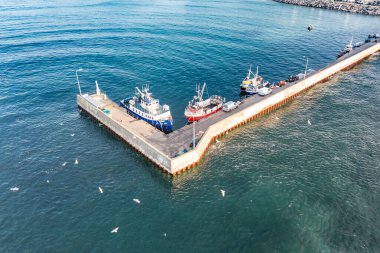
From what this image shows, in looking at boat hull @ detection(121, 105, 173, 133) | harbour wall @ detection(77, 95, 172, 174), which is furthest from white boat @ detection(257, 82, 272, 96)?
harbour wall @ detection(77, 95, 172, 174)

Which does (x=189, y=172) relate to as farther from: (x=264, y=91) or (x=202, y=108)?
(x=264, y=91)

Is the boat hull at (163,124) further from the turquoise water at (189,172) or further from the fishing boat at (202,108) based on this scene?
the fishing boat at (202,108)

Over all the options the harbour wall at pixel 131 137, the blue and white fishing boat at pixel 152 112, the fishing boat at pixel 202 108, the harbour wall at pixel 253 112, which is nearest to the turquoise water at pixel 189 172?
the harbour wall at pixel 131 137

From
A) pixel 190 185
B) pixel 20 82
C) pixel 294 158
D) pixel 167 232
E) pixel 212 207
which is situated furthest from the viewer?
pixel 20 82

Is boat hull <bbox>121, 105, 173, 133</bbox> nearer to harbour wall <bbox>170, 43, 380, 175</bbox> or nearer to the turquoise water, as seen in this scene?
the turquoise water

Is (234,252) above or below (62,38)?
below

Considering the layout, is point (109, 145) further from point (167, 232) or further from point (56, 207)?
point (167, 232)

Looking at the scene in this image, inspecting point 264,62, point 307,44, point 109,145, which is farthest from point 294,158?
point 307,44
